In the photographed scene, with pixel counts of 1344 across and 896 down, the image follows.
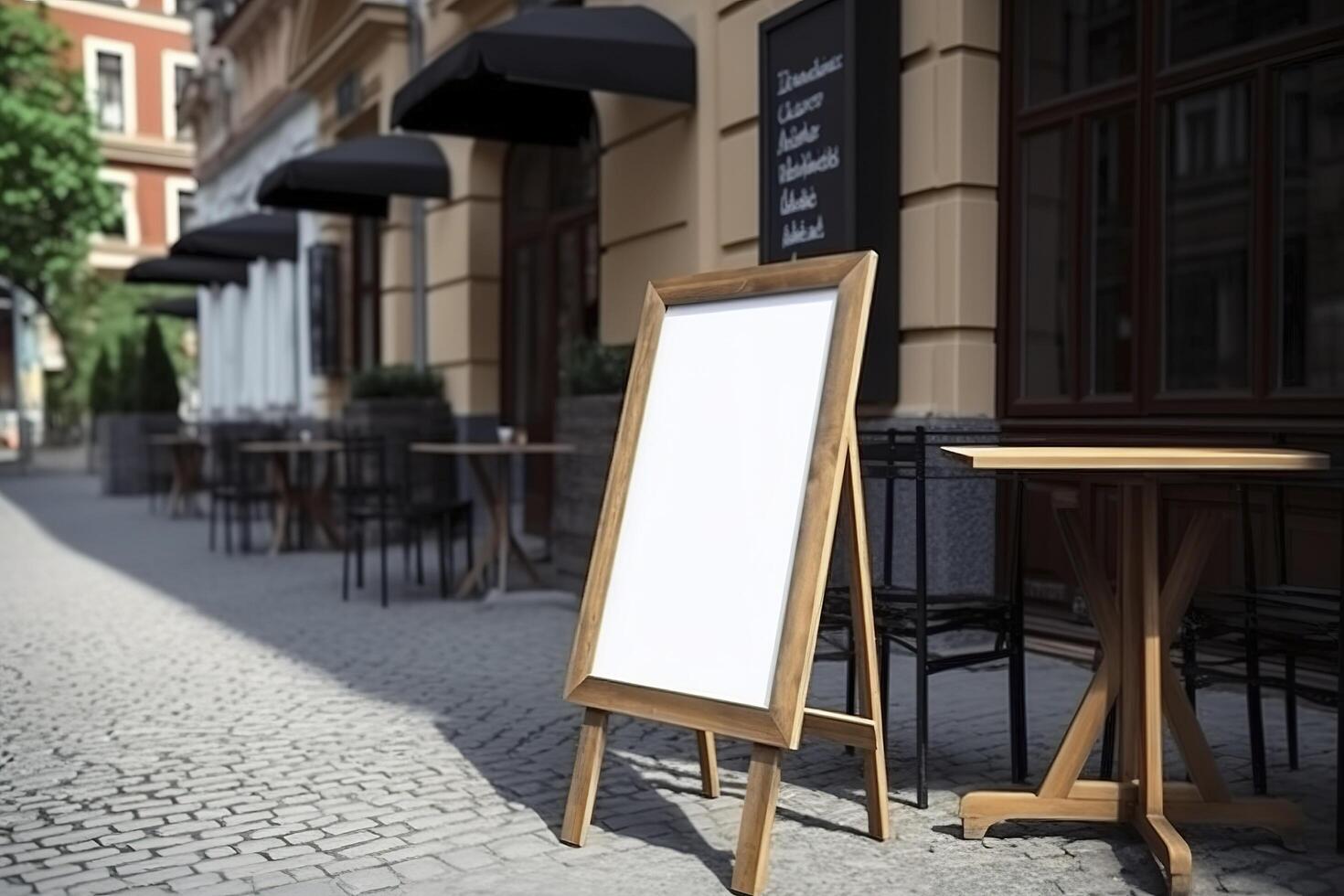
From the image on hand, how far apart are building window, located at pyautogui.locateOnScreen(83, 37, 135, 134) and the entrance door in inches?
1349

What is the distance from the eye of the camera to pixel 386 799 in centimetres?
392

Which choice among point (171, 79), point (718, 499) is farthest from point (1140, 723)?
point (171, 79)

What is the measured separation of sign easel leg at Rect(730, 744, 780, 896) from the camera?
10.2 feet

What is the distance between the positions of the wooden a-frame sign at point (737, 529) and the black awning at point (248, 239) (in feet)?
41.8

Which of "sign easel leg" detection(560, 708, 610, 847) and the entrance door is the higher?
the entrance door

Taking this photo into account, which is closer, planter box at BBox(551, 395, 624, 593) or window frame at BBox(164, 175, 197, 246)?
planter box at BBox(551, 395, 624, 593)

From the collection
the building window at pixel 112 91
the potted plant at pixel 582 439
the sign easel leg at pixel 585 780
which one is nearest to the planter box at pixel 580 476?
the potted plant at pixel 582 439

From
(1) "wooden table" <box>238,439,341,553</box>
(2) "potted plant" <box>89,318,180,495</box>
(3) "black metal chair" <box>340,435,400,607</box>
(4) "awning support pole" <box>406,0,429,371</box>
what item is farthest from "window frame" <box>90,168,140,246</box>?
(3) "black metal chair" <box>340,435,400,607</box>

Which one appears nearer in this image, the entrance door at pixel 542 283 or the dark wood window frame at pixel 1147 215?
the dark wood window frame at pixel 1147 215

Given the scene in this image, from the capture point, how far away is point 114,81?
136ft

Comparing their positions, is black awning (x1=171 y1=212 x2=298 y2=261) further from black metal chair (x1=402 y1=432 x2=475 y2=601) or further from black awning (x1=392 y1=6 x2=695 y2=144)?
black awning (x1=392 y1=6 x2=695 y2=144)

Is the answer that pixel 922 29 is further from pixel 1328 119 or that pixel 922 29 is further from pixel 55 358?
pixel 55 358

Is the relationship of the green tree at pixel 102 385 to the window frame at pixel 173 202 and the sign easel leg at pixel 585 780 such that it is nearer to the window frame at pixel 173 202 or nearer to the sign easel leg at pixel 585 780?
the sign easel leg at pixel 585 780

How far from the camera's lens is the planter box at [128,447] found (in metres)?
19.1
